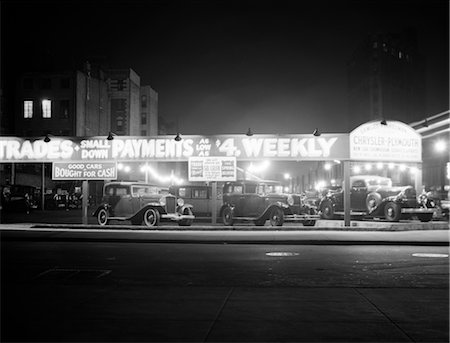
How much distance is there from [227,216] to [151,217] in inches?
148

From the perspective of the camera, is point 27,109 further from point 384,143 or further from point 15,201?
point 384,143

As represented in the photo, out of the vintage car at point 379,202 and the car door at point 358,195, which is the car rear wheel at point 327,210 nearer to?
the vintage car at point 379,202

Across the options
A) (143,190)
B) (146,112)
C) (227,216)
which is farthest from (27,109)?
(227,216)

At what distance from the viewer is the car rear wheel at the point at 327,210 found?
103ft

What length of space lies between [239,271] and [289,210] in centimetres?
1463

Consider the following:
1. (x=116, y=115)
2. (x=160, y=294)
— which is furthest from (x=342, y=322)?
(x=116, y=115)

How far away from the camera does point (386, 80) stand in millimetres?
132875

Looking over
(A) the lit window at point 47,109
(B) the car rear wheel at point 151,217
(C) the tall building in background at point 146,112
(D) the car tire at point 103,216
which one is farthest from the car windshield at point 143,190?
(C) the tall building in background at point 146,112

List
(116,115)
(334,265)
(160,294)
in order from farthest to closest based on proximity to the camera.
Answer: (116,115), (334,265), (160,294)

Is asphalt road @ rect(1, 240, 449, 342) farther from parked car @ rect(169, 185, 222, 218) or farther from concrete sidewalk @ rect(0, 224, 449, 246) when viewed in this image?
parked car @ rect(169, 185, 222, 218)

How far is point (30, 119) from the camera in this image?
68125 mm

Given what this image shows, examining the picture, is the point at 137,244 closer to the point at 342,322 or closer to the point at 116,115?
the point at 342,322

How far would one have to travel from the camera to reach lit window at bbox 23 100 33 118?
68188mm

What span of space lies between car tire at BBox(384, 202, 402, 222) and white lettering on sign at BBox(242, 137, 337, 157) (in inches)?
169
